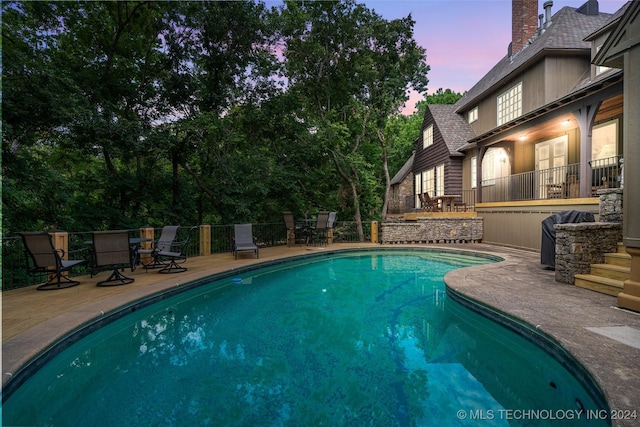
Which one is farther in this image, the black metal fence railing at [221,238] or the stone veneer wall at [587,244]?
the black metal fence railing at [221,238]

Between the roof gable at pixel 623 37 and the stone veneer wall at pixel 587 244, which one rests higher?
the roof gable at pixel 623 37

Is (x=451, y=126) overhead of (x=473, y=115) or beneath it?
beneath

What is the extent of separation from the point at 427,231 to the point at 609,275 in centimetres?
844

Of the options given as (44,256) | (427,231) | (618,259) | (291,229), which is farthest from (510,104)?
(44,256)

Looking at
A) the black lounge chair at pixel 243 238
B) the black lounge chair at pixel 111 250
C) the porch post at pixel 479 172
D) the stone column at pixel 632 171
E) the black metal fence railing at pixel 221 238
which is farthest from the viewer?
the porch post at pixel 479 172

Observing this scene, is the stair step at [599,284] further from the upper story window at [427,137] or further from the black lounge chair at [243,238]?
the upper story window at [427,137]

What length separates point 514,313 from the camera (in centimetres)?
392

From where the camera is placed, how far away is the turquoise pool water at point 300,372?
A: 2629 mm

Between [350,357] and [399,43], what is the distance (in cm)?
1549

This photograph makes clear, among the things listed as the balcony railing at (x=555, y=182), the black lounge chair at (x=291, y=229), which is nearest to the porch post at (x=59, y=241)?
the black lounge chair at (x=291, y=229)

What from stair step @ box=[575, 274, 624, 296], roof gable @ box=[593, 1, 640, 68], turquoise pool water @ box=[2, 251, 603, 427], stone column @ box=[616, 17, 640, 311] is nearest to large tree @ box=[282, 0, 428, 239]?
roof gable @ box=[593, 1, 640, 68]

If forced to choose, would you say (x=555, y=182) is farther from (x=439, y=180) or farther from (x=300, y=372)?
(x=300, y=372)

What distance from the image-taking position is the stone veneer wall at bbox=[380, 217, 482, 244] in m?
13.2

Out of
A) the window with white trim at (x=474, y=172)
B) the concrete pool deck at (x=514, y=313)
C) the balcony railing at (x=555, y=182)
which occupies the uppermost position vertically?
the window with white trim at (x=474, y=172)
